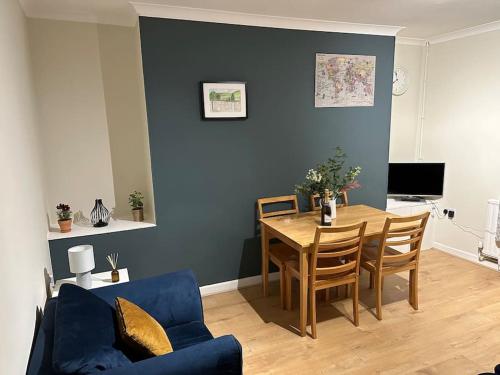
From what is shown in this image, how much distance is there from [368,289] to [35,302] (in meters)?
2.79

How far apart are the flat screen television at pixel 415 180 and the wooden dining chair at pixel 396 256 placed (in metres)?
1.32

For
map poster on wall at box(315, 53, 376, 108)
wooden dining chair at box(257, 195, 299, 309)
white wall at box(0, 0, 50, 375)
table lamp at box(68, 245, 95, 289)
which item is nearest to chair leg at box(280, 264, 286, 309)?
wooden dining chair at box(257, 195, 299, 309)

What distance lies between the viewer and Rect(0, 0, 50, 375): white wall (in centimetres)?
136

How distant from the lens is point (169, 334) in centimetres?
210

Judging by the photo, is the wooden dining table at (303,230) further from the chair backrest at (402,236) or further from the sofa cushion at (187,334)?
the sofa cushion at (187,334)

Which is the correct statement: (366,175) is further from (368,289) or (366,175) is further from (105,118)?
(105,118)

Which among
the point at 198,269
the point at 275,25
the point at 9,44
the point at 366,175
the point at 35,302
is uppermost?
the point at 275,25

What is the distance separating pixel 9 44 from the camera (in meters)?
1.98

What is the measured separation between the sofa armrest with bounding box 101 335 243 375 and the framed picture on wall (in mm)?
2075

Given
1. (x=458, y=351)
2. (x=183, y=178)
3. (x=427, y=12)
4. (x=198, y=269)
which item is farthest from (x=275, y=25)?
(x=458, y=351)

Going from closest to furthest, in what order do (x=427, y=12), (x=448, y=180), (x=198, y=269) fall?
(x=427, y=12) → (x=198, y=269) → (x=448, y=180)

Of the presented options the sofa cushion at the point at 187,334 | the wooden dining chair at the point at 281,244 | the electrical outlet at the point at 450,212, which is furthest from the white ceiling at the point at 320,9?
the sofa cushion at the point at 187,334

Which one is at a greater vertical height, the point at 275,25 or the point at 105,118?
the point at 275,25

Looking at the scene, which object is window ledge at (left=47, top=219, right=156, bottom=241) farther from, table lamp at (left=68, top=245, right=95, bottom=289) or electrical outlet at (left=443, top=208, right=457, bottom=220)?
electrical outlet at (left=443, top=208, right=457, bottom=220)
